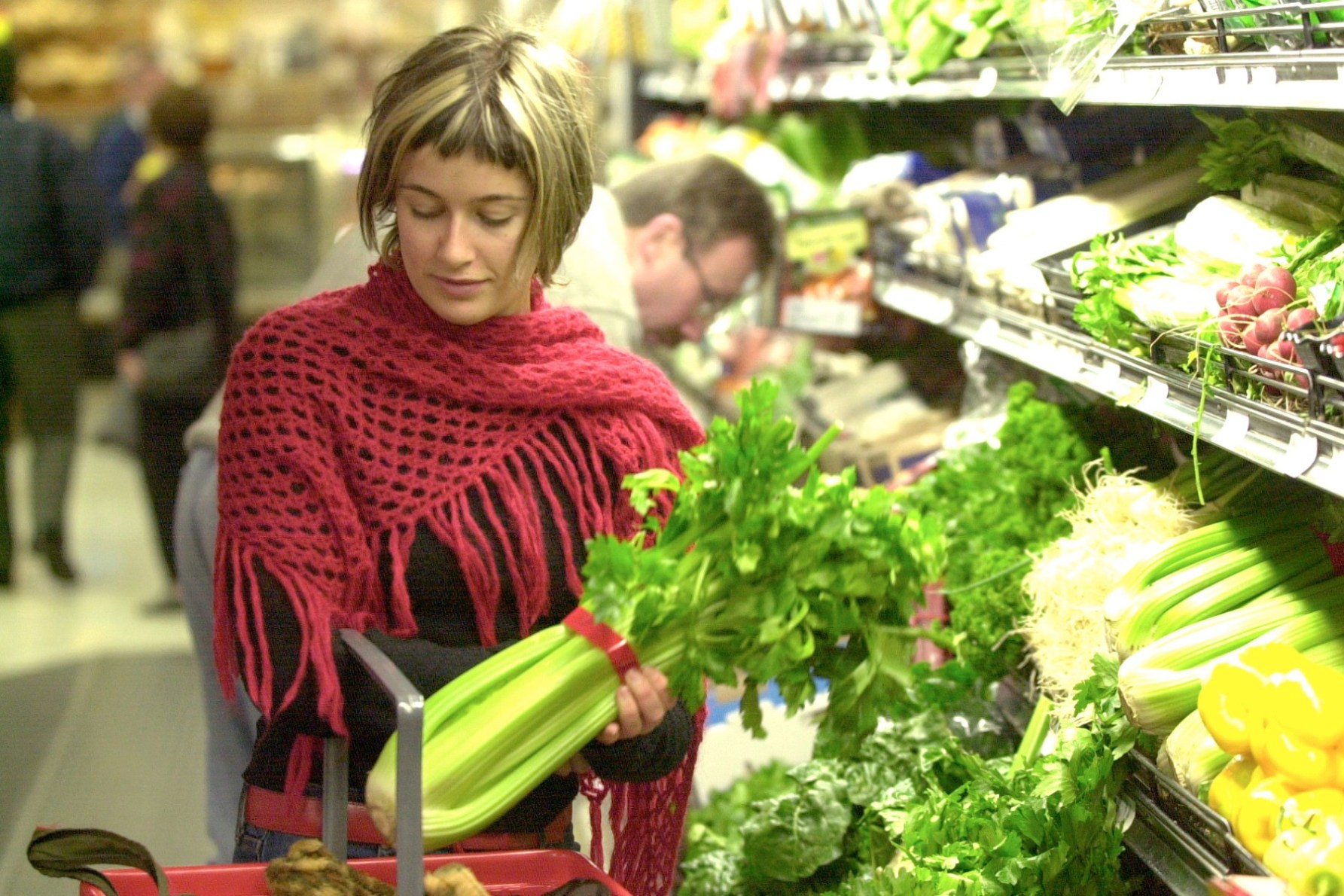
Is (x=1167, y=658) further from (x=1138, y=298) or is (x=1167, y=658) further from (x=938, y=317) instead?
(x=938, y=317)

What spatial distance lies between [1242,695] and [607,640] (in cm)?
76

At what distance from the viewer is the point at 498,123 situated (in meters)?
1.79

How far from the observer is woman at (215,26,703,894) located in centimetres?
182

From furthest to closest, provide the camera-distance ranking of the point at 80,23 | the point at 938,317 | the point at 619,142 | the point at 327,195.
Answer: the point at 80,23
the point at 327,195
the point at 619,142
the point at 938,317

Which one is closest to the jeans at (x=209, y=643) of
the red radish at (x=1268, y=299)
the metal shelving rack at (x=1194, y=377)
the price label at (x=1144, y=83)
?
the metal shelving rack at (x=1194, y=377)

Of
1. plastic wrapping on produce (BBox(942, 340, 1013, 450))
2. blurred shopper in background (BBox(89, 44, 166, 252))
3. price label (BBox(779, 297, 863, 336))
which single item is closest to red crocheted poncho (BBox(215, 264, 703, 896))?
plastic wrapping on produce (BBox(942, 340, 1013, 450))

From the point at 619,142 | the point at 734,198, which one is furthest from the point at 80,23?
the point at 734,198

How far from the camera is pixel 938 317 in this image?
336 cm

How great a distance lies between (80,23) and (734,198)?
8.22 meters

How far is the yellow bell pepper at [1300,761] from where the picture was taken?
1.74 m

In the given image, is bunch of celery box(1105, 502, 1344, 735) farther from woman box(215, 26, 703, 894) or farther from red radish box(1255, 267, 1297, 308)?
woman box(215, 26, 703, 894)

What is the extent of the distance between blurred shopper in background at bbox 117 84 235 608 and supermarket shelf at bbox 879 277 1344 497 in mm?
3542

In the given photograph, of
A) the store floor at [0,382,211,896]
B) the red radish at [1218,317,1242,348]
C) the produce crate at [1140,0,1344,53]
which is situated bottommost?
the store floor at [0,382,211,896]

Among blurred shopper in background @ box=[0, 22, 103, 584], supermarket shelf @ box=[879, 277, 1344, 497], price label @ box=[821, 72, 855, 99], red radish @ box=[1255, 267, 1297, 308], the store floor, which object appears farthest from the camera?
blurred shopper in background @ box=[0, 22, 103, 584]
